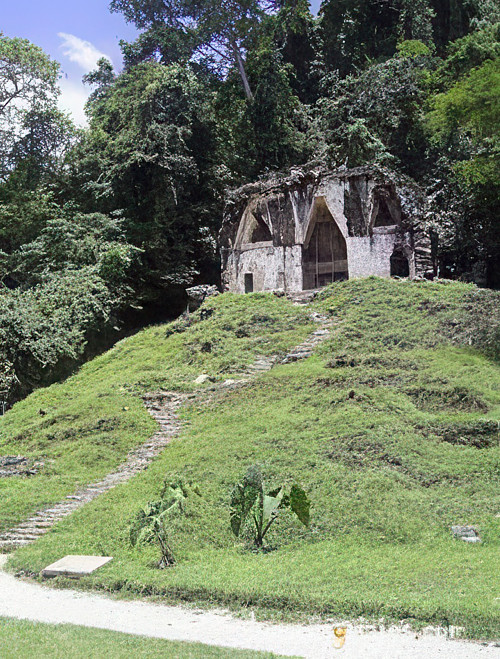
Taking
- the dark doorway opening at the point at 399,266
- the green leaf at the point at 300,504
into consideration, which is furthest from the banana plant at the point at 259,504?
the dark doorway opening at the point at 399,266

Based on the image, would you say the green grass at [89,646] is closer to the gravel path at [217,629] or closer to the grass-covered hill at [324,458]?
the gravel path at [217,629]

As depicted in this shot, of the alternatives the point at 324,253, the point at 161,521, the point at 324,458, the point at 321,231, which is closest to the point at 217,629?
the point at 161,521

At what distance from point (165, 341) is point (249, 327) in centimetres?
424

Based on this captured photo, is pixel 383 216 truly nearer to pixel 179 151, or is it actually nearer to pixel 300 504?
pixel 179 151

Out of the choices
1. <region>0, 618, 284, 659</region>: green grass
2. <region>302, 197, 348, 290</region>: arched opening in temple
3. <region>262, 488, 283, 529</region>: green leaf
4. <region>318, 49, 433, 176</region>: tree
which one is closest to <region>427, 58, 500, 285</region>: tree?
<region>318, 49, 433, 176</region>: tree

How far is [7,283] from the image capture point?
34219 millimetres

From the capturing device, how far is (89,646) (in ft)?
20.0

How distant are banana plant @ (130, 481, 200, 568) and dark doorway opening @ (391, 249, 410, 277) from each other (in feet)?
72.1

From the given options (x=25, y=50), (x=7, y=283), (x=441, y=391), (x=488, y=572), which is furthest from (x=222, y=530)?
(x=25, y=50)

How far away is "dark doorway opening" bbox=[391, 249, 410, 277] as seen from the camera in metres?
30.5

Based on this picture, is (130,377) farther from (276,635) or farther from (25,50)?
(25,50)

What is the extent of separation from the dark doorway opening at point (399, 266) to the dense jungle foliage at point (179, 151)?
208cm

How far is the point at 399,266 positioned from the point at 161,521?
24.0 m

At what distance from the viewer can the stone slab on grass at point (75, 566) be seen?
29.1 feet
